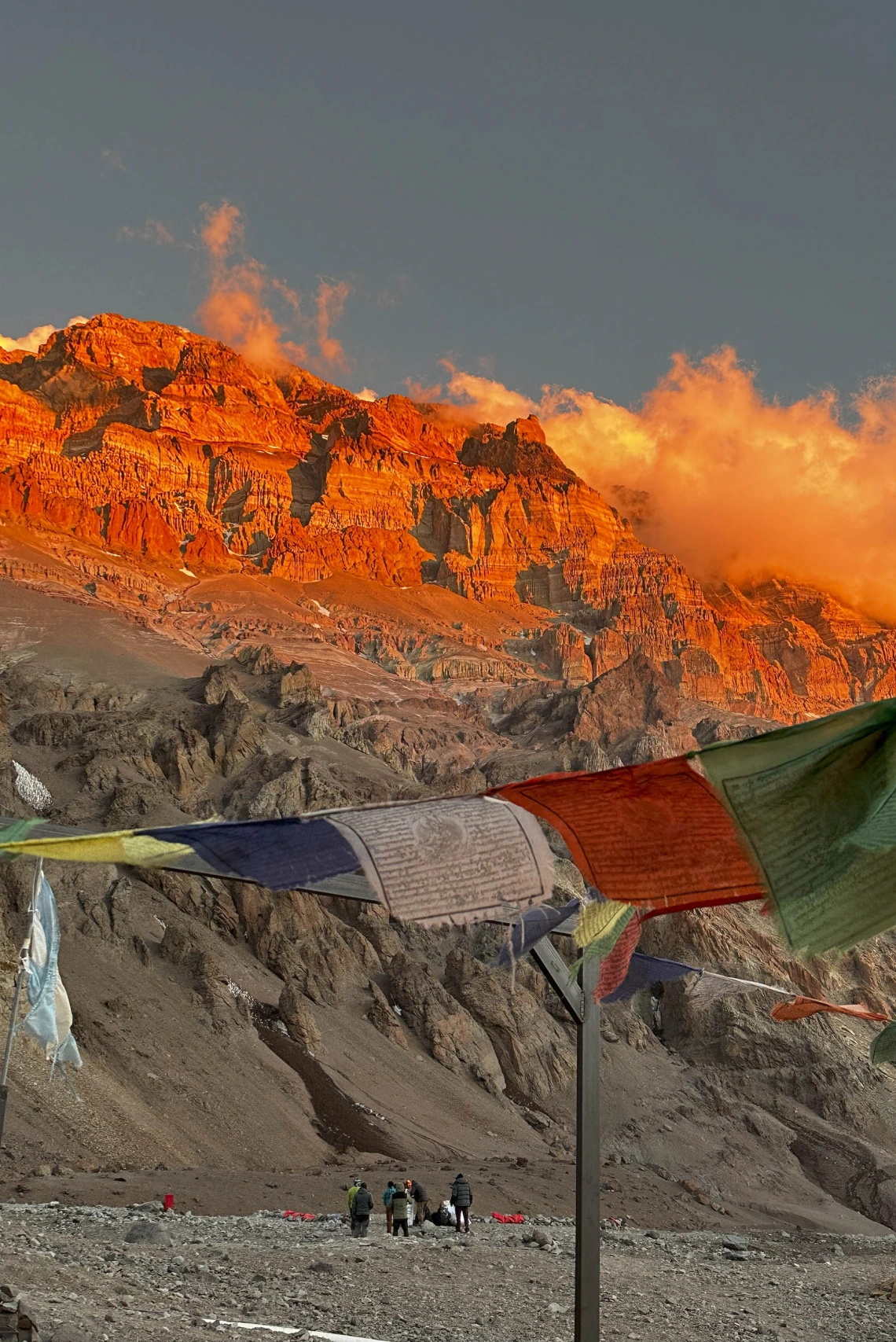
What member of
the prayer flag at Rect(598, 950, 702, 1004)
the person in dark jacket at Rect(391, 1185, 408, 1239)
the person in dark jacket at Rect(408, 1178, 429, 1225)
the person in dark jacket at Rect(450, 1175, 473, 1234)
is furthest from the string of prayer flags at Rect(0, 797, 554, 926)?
the person in dark jacket at Rect(408, 1178, 429, 1225)

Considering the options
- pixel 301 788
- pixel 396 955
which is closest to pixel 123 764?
pixel 301 788

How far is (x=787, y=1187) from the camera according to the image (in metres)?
33.8

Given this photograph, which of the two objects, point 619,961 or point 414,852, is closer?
point 414,852

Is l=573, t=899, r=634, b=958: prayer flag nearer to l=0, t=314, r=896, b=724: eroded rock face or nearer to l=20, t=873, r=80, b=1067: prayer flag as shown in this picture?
l=20, t=873, r=80, b=1067: prayer flag

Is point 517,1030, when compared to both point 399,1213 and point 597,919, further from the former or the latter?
point 597,919

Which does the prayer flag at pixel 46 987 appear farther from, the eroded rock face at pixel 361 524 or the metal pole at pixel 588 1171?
the eroded rock face at pixel 361 524

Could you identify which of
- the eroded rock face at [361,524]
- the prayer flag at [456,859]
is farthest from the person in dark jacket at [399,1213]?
the eroded rock face at [361,524]

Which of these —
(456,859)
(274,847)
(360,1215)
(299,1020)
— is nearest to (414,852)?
(456,859)

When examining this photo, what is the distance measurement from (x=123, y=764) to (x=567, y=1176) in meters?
28.6

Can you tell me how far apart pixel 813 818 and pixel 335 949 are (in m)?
39.0

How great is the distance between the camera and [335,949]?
40.3 metres

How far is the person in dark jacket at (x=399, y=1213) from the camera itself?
49.0 feet

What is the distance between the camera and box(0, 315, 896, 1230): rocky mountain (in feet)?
94.2

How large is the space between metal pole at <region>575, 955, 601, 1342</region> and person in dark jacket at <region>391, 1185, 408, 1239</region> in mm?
9330
